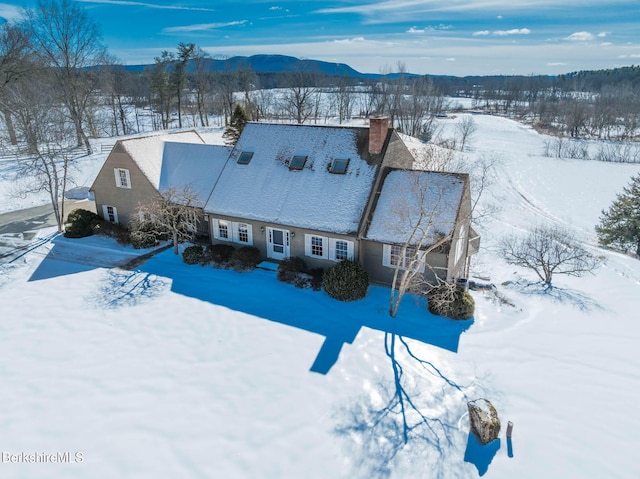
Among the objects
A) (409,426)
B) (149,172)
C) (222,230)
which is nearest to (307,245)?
(222,230)

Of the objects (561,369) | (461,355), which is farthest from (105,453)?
(561,369)

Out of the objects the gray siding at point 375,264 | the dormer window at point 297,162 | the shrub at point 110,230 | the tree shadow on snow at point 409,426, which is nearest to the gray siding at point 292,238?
the gray siding at point 375,264

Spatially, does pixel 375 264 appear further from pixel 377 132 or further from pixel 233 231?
pixel 233 231

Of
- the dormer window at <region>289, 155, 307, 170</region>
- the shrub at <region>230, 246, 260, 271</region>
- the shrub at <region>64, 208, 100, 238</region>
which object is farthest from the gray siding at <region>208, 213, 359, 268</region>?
the shrub at <region>64, 208, 100, 238</region>

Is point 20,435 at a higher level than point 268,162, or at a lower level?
lower

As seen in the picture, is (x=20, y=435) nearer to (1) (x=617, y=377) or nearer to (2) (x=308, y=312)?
(2) (x=308, y=312)
